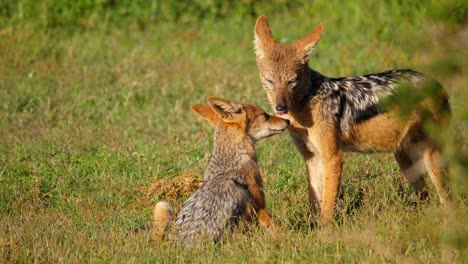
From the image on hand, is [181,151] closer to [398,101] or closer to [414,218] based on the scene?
[414,218]

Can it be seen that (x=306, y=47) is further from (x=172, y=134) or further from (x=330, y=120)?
(x=172, y=134)

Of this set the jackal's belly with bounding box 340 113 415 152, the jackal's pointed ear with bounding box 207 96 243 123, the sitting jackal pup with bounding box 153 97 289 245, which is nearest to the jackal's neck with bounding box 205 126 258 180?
the sitting jackal pup with bounding box 153 97 289 245

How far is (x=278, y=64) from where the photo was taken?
7121 millimetres

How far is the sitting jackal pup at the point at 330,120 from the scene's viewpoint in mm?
6957

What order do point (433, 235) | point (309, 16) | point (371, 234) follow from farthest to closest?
point (309, 16), point (371, 234), point (433, 235)

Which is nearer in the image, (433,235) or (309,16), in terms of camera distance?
(433,235)

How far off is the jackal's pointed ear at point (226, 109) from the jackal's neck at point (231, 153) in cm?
11

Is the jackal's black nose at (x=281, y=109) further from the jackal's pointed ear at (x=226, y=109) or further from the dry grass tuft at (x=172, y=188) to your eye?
the dry grass tuft at (x=172, y=188)

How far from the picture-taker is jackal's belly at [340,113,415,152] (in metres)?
7.20

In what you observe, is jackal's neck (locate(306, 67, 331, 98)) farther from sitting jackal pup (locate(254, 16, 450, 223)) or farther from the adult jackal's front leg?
the adult jackal's front leg

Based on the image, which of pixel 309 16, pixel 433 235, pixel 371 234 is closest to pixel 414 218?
pixel 371 234

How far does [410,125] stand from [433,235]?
5.82 feet

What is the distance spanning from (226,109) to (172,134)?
10.1ft

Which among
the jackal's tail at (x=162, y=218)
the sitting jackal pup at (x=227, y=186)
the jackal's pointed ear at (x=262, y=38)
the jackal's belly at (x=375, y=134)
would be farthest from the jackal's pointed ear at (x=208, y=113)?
the jackal's belly at (x=375, y=134)
